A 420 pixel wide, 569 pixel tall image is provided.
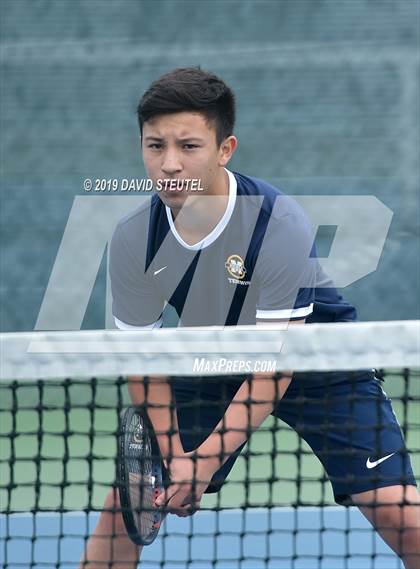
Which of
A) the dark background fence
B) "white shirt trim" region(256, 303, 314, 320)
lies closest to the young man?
"white shirt trim" region(256, 303, 314, 320)

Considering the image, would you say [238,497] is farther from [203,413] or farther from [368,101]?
[368,101]

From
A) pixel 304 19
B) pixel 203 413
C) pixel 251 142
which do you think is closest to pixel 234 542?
pixel 203 413

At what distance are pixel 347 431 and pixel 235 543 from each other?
0.93 metres

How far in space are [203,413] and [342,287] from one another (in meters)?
2.05

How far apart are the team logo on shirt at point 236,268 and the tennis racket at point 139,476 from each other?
0.37 metres

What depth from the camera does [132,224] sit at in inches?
99.5

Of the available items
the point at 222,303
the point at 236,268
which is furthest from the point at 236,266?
the point at 222,303

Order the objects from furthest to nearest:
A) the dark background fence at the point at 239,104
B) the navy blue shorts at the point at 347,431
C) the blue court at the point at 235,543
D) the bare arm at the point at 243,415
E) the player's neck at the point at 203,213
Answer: the dark background fence at the point at 239,104, the blue court at the point at 235,543, the player's neck at the point at 203,213, the navy blue shorts at the point at 347,431, the bare arm at the point at 243,415

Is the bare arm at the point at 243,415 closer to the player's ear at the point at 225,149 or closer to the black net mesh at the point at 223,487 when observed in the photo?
the black net mesh at the point at 223,487

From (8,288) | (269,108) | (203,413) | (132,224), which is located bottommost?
(8,288)

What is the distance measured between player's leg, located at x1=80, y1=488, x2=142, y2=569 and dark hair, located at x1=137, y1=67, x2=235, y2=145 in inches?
31.5

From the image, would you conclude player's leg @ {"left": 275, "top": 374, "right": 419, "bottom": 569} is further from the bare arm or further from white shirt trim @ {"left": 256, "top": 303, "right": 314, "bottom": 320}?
white shirt trim @ {"left": 256, "top": 303, "right": 314, "bottom": 320}

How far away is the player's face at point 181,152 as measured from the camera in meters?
2.41

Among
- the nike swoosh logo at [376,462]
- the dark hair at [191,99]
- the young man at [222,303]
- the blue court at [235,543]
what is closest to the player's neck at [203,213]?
the young man at [222,303]
